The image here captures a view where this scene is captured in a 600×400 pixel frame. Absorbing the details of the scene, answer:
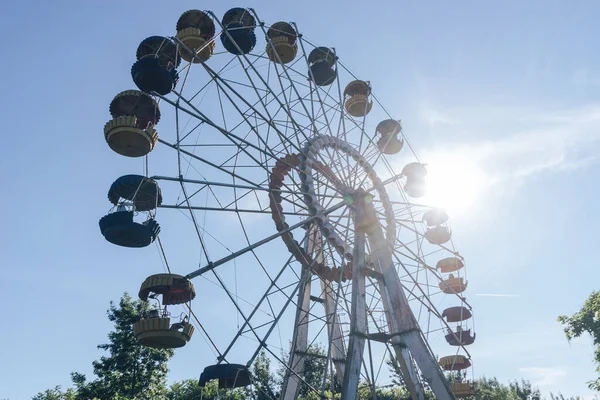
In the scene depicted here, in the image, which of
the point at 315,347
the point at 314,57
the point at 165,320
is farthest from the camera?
the point at 315,347

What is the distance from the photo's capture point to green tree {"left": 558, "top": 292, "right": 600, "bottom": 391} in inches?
950

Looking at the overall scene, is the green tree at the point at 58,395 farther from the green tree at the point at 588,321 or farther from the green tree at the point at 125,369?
the green tree at the point at 588,321

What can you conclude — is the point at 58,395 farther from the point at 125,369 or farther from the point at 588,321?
the point at 588,321

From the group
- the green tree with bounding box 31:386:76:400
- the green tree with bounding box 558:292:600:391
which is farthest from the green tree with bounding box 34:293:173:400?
the green tree with bounding box 558:292:600:391

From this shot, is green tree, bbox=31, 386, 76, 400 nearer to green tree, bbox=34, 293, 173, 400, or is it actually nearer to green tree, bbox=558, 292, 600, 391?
green tree, bbox=34, 293, 173, 400

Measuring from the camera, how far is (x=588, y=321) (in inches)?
965

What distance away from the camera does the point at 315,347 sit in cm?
4406

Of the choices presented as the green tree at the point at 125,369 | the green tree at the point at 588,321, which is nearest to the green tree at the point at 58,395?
the green tree at the point at 125,369

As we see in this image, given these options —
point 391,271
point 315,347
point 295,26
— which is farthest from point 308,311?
point 315,347

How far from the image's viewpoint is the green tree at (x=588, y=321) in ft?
79.2

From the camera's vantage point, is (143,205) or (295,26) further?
(295,26)

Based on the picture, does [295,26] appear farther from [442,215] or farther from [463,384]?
[463,384]

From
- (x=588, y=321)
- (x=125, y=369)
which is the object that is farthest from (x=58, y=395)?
(x=588, y=321)

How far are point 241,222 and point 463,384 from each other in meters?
10.3
